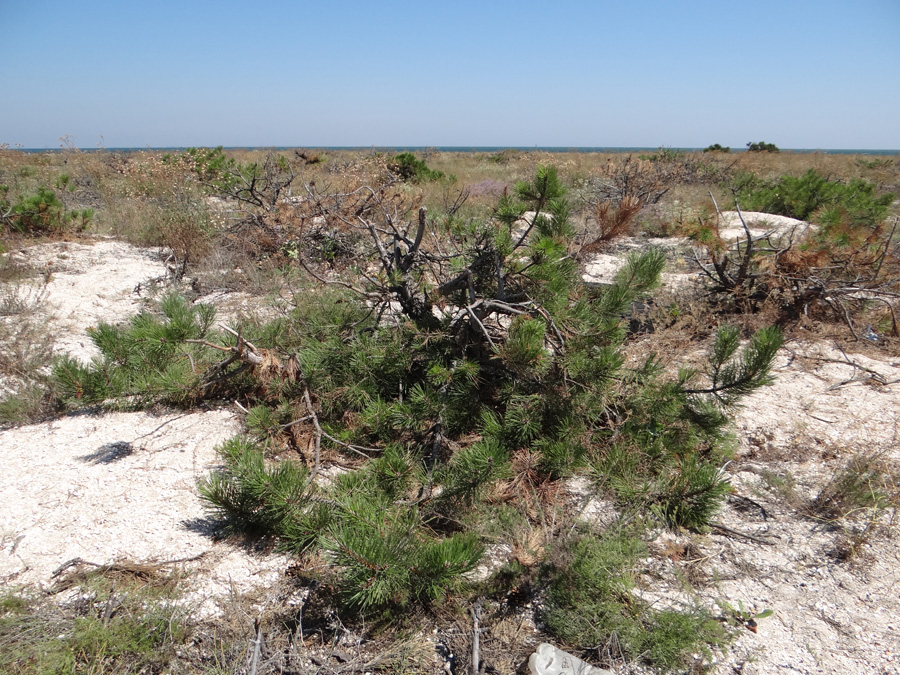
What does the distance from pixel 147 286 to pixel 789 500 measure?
5686 mm

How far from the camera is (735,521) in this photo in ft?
7.26

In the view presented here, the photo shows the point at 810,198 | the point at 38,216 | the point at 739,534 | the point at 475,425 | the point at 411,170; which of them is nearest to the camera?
the point at 739,534

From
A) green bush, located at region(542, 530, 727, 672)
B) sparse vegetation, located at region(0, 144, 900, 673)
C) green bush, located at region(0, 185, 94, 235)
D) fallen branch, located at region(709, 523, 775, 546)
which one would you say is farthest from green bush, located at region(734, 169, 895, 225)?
green bush, located at region(0, 185, 94, 235)

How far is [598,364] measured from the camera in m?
2.22

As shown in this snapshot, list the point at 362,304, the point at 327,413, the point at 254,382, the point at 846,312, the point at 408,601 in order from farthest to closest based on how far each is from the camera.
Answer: the point at 846,312 < the point at 362,304 < the point at 254,382 < the point at 327,413 < the point at 408,601

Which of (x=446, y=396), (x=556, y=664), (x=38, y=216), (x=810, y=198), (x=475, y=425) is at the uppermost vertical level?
(x=810, y=198)

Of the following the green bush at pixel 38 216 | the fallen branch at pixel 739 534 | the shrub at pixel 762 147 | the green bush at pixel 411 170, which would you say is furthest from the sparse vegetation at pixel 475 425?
the shrub at pixel 762 147

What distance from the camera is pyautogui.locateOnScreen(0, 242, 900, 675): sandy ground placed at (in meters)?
1.70

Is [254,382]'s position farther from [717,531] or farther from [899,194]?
[899,194]

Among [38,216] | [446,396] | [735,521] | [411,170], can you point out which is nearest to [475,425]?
[446,396]

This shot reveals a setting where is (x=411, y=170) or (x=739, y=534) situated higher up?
(x=411, y=170)

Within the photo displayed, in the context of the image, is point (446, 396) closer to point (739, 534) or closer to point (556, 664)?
point (556, 664)

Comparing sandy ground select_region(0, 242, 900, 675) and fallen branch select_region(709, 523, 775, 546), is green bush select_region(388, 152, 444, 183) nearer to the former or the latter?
sandy ground select_region(0, 242, 900, 675)

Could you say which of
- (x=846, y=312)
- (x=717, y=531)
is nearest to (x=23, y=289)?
(x=717, y=531)
